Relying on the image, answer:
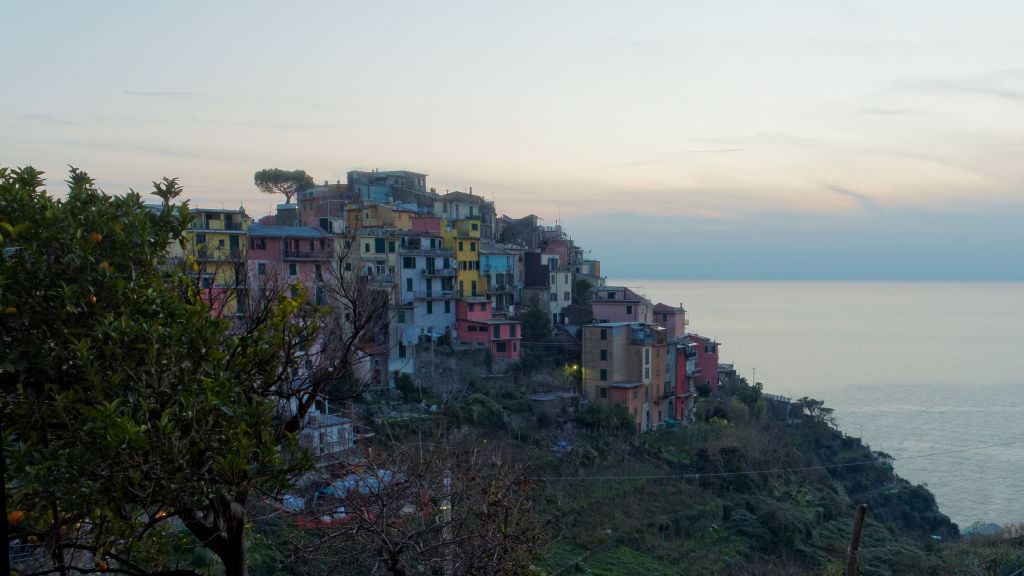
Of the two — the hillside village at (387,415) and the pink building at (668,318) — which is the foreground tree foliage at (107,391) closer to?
the hillside village at (387,415)

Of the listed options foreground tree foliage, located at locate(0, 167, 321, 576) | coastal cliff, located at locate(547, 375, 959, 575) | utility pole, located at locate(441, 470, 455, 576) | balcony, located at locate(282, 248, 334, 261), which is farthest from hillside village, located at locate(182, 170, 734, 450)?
foreground tree foliage, located at locate(0, 167, 321, 576)

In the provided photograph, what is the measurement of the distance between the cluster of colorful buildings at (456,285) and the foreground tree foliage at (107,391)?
18811 millimetres

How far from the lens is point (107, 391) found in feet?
13.4

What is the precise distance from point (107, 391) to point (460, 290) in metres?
29.8

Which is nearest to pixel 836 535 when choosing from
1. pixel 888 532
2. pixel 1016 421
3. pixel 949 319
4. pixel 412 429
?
pixel 888 532

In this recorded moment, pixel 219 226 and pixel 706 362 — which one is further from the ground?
pixel 219 226

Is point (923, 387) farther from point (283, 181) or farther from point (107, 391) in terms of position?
point (107, 391)

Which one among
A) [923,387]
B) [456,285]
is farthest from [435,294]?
[923,387]

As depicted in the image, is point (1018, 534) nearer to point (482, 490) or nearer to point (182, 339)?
point (482, 490)

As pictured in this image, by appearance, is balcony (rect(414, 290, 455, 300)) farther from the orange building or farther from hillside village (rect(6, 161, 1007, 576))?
the orange building

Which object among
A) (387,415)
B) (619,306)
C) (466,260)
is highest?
(466,260)

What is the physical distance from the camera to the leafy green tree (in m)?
46.5

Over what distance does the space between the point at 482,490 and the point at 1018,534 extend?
21084mm

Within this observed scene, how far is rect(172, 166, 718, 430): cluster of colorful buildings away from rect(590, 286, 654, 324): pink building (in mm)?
57
